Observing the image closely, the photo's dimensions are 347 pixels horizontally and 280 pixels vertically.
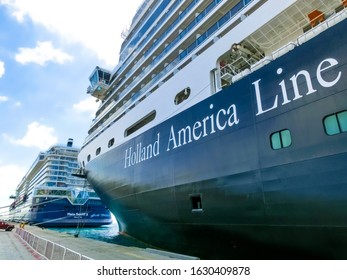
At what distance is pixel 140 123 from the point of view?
12234mm

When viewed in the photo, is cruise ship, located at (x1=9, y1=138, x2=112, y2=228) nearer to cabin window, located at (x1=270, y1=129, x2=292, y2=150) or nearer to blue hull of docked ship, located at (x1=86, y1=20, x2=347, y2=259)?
blue hull of docked ship, located at (x1=86, y1=20, x2=347, y2=259)

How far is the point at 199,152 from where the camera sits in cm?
737

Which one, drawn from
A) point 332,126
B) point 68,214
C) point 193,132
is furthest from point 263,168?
point 68,214

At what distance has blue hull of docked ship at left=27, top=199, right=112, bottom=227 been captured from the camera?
3678 centimetres

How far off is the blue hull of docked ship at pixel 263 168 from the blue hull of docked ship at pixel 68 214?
32.5m

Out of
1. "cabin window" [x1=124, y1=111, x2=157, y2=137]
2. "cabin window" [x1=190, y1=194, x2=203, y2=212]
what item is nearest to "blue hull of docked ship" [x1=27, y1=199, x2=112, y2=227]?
"cabin window" [x1=124, y1=111, x2=157, y2=137]

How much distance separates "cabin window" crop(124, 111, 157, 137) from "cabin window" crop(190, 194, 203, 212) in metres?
4.69

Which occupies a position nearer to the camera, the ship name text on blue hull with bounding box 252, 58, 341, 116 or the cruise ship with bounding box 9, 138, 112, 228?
the ship name text on blue hull with bounding box 252, 58, 341, 116

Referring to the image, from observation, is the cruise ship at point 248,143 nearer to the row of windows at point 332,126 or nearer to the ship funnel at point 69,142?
the row of windows at point 332,126

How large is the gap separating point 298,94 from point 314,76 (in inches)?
18.4

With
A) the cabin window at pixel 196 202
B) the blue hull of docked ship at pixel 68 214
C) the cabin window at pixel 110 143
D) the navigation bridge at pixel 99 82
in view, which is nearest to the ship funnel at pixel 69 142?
the blue hull of docked ship at pixel 68 214

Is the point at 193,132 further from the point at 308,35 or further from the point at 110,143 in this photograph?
the point at 110,143

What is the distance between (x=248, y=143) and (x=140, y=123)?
23.4ft

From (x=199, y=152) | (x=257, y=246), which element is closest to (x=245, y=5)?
(x=199, y=152)
